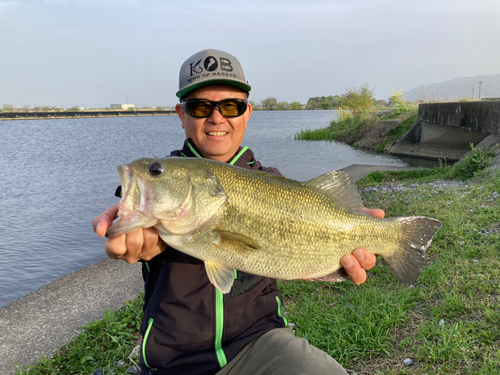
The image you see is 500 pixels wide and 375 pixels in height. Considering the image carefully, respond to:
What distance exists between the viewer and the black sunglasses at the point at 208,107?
2893 mm

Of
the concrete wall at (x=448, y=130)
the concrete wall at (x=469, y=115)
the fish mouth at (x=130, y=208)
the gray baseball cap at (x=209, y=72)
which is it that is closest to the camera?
the fish mouth at (x=130, y=208)

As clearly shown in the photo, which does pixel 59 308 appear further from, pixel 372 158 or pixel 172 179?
pixel 372 158

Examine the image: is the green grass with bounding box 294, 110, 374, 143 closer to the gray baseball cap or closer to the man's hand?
the gray baseball cap

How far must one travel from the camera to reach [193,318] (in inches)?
90.0

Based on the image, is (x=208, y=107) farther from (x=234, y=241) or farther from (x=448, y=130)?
Answer: (x=448, y=130)

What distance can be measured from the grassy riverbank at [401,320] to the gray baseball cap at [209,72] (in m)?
2.61

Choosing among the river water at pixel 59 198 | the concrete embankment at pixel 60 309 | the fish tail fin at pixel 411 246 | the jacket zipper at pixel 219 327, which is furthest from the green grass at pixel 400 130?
the jacket zipper at pixel 219 327

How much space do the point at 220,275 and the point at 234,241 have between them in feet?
0.74

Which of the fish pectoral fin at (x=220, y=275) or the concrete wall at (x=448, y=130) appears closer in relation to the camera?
the fish pectoral fin at (x=220, y=275)

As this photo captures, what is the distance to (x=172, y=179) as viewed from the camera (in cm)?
207

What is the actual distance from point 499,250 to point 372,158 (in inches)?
727

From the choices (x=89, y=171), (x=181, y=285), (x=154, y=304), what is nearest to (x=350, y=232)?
(x=181, y=285)

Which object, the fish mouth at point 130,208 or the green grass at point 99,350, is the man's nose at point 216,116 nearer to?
the fish mouth at point 130,208

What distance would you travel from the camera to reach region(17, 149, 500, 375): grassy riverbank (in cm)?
301
